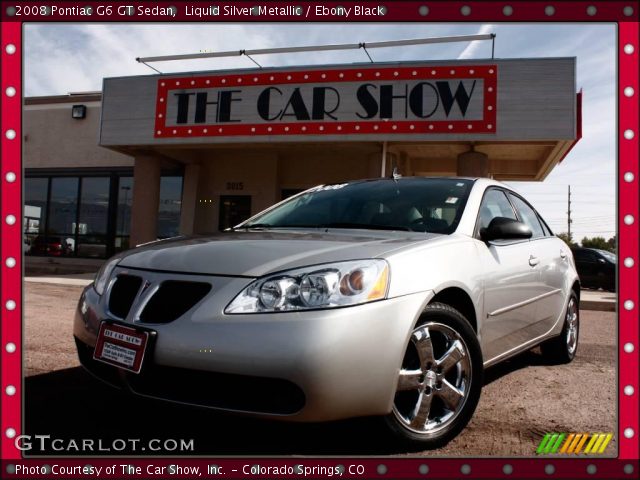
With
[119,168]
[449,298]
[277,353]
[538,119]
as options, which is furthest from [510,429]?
[119,168]

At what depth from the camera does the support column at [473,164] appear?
1182 centimetres

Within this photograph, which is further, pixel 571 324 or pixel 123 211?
pixel 123 211

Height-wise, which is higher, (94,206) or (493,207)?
(94,206)

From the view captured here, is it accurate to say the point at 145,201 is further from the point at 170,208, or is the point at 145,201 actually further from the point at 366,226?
the point at 366,226

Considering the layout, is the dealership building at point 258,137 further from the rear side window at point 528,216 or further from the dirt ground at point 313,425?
the dirt ground at point 313,425

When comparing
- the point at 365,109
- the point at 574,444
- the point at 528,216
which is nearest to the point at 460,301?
the point at 574,444

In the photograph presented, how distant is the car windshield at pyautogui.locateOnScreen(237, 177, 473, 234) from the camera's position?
3.00 meters

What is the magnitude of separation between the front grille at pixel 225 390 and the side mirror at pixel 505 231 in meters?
1.58

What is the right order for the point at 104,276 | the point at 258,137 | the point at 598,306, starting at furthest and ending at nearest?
the point at 258,137 < the point at 598,306 < the point at 104,276

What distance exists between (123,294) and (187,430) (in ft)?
2.39

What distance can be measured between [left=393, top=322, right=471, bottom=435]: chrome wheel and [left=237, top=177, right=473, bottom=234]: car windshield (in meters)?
0.66

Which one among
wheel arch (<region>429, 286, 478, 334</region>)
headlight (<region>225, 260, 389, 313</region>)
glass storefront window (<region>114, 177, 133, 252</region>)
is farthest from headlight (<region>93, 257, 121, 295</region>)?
glass storefront window (<region>114, 177, 133, 252</region>)

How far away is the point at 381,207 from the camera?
3.20 metres
